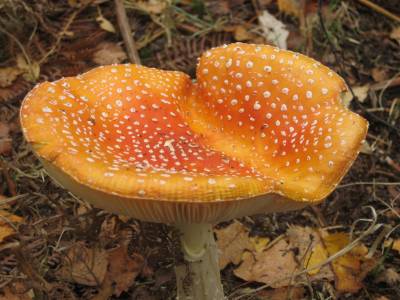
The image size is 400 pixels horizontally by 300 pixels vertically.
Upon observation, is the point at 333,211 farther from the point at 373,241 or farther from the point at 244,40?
the point at 244,40

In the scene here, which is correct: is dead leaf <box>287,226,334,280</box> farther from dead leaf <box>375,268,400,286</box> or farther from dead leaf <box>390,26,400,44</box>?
dead leaf <box>390,26,400,44</box>

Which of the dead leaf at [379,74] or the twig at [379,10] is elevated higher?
the twig at [379,10]

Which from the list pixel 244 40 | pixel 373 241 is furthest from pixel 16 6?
pixel 373 241

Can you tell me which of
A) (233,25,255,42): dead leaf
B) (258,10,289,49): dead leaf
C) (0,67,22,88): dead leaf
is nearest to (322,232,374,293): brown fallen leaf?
(258,10,289,49): dead leaf

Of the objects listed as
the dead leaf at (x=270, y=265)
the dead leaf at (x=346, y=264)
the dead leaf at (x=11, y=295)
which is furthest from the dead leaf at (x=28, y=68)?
the dead leaf at (x=346, y=264)

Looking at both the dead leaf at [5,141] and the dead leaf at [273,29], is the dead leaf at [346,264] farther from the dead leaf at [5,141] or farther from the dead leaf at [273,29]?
the dead leaf at [5,141]
